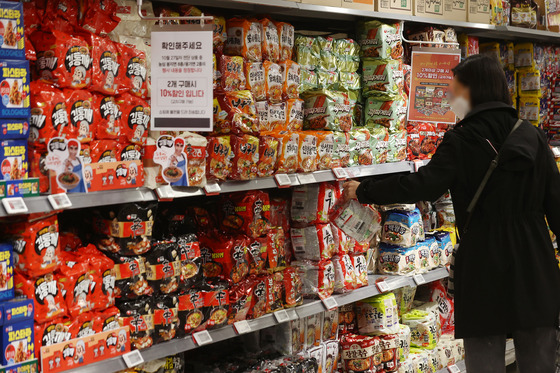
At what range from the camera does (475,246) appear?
2650 mm

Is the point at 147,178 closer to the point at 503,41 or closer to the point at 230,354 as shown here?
the point at 230,354

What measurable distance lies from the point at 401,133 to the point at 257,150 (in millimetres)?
1195

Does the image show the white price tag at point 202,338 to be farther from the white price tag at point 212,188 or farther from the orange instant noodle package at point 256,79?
the orange instant noodle package at point 256,79

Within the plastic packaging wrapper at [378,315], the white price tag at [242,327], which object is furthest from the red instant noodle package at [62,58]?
the plastic packaging wrapper at [378,315]

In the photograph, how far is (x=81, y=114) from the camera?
2.21 m

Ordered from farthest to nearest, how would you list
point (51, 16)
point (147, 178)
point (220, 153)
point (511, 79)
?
point (511, 79)
point (220, 153)
point (147, 178)
point (51, 16)

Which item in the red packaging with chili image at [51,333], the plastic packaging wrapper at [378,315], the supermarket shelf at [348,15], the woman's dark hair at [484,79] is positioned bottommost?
the plastic packaging wrapper at [378,315]

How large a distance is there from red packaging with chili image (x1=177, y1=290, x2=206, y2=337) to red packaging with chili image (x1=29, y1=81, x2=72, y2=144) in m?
0.84

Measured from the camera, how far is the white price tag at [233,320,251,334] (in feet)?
9.01

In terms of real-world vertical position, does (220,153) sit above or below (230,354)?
above

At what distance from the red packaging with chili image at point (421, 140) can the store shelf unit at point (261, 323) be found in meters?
0.72

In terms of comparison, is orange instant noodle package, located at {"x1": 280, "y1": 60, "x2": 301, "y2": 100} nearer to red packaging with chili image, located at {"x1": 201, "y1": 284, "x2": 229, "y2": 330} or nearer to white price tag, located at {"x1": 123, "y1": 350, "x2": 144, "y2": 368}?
red packaging with chili image, located at {"x1": 201, "y1": 284, "x2": 229, "y2": 330}

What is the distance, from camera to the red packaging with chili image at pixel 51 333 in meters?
2.11

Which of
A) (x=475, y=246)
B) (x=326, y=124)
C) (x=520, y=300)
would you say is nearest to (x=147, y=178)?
(x=326, y=124)
